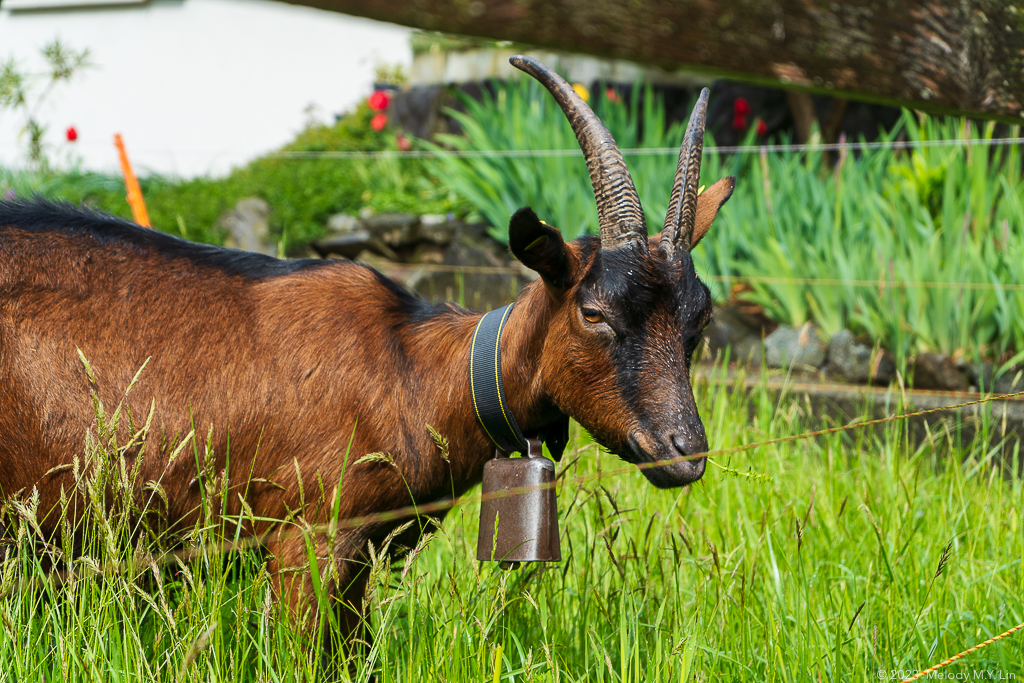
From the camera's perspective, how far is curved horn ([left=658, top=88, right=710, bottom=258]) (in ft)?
6.93

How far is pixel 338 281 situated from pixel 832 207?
156 inches

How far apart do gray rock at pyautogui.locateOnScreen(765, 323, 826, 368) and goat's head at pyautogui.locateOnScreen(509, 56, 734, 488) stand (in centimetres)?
309

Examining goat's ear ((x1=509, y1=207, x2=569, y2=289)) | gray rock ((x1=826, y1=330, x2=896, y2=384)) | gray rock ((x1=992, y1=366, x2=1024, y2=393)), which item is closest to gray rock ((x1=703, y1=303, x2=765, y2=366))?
gray rock ((x1=826, y1=330, x2=896, y2=384))

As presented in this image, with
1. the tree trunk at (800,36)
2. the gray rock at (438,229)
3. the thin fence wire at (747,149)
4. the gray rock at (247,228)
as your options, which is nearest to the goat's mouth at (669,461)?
the tree trunk at (800,36)

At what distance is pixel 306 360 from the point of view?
2.29 m

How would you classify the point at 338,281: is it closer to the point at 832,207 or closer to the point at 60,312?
the point at 60,312

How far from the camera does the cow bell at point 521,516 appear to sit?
198 cm

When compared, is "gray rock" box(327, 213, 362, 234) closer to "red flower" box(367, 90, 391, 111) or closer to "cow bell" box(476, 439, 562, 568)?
"red flower" box(367, 90, 391, 111)

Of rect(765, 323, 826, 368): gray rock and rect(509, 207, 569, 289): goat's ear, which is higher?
rect(509, 207, 569, 289): goat's ear

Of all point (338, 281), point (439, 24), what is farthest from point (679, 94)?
point (439, 24)

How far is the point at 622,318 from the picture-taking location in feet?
6.50

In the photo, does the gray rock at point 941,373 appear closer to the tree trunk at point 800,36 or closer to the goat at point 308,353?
the goat at point 308,353

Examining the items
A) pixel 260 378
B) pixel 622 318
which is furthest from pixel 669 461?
pixel 260 378

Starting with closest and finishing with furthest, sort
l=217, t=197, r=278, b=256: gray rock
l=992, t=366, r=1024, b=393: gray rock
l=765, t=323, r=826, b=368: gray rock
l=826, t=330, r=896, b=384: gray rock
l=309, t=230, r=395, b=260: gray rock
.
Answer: l=992, t=366, r=1024, b=393: gray rock
l=826, t=330, r=896, b=384: gray rock
l=765, t=323, r=826, b=368: gray rock
l=309, t=230, r=395, b=260: gray rock
l=217, t=197, r=278, b=256: gray rock
